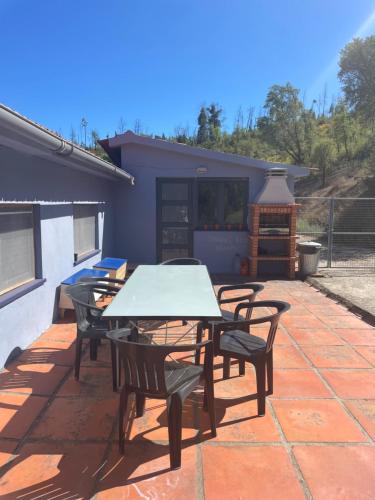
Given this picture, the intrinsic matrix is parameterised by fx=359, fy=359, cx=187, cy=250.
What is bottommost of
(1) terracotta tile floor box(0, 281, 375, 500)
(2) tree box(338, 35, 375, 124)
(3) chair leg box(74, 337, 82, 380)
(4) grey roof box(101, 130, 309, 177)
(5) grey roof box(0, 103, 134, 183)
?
(1) terracotta tile floor box(0, 281, 375, 500)

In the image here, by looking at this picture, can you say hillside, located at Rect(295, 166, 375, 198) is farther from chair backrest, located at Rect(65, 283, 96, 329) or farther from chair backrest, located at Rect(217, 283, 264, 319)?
chair backrest, located at Rect(65, 283, 96, 329)

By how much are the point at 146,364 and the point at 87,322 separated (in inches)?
65.1

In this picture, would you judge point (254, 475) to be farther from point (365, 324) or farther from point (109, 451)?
point (365, 324)

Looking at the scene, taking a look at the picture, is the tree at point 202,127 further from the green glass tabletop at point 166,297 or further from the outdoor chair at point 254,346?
the outdoor chair at point 254,346

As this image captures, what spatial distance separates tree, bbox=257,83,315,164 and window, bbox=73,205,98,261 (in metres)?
26.0

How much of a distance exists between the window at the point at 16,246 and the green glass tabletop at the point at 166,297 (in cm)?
134

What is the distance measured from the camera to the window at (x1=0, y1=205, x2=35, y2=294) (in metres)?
3.87

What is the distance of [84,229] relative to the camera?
6910 millimetres

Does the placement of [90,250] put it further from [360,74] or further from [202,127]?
[202,127]

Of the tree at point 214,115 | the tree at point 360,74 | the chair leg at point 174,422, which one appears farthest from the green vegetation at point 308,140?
the chair leg at point 174,422

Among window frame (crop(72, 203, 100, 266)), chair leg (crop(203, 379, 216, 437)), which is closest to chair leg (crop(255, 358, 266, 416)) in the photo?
chair leg (crop(203, 379, 216, 437))

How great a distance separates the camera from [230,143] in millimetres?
40031

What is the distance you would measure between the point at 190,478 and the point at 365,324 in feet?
13.1

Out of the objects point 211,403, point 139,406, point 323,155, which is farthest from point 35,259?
point 323,155
